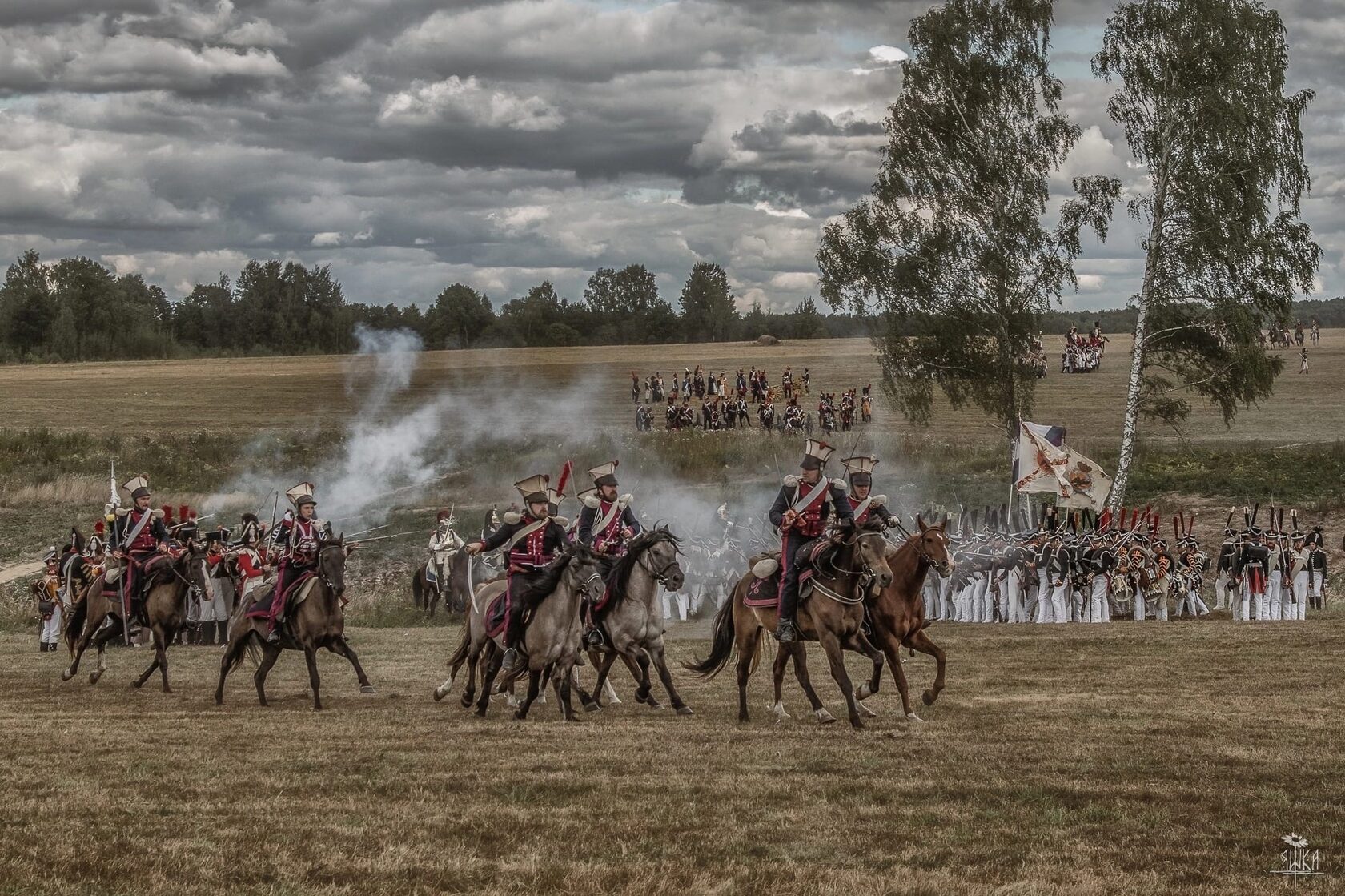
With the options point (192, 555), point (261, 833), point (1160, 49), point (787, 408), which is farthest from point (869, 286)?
point (261, 833)

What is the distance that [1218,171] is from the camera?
34.8 meters

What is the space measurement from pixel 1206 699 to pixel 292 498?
10688 mm

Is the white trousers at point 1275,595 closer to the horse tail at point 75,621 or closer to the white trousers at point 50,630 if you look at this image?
the horse tail at point 75,621

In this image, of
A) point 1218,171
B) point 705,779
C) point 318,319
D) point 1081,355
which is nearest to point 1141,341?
point 1218,171

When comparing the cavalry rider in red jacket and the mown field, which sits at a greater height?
the cavalry rider in red jacket

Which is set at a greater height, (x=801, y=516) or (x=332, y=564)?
(x=801, y=516)

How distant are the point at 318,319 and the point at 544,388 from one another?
121 ft

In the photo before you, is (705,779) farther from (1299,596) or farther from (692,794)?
(1299,596)

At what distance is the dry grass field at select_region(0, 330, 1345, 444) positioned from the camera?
2224 inches

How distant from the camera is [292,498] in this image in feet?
58.4

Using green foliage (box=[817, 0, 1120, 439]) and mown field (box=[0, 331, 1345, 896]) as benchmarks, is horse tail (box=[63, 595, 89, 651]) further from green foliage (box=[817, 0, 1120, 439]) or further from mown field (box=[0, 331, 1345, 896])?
green foliage (box=[817, 0, 1120, 439])

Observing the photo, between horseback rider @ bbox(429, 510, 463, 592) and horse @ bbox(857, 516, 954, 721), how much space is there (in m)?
19.2

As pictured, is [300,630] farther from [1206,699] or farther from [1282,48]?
[1282,48]

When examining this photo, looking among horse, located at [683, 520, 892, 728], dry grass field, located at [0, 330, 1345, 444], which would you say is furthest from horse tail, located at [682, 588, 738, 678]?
dry grass field, located at [0, 330, 1345, 444]
